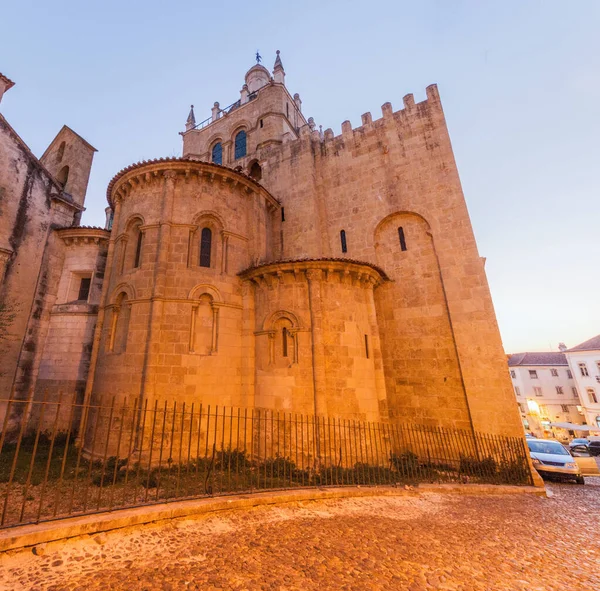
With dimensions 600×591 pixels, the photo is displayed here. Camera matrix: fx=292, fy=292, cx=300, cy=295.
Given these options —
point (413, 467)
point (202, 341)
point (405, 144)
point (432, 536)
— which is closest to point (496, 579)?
point (432, 536)

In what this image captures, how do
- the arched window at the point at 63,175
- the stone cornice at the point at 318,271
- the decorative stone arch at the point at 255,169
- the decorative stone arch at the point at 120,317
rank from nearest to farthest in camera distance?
1. the stone cornice at the point at 318,271
2. the decorative stone arch at the point at 120,317
3. the arched window at the point at 63,175
4. the decorative stone arch at the point at 255,169

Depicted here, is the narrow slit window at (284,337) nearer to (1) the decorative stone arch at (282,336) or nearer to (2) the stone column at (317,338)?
(1) the decorative stone arch at (282,336)

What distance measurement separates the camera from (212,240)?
488 inches

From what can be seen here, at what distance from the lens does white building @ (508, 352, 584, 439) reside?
36781mm

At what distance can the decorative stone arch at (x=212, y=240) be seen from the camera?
11.8m

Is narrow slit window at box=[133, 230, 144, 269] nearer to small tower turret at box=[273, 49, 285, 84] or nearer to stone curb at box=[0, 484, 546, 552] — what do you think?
stone curb at box=[0, 484, 546, 552]

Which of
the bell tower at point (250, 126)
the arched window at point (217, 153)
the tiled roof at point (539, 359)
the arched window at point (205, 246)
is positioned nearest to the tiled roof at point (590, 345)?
the tiled roof at point (539, 359)

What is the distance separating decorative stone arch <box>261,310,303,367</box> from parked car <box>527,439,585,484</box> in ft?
32.1

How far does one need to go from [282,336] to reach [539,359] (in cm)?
4838

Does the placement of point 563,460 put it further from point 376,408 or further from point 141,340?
point 141,340

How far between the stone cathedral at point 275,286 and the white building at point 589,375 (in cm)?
3559

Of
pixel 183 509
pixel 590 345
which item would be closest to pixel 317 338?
pixel 183 509

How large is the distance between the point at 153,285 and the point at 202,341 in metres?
2.79

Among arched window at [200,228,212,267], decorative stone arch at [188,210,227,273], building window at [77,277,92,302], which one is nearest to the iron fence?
decorative stone arch at [188,210,227,273]
